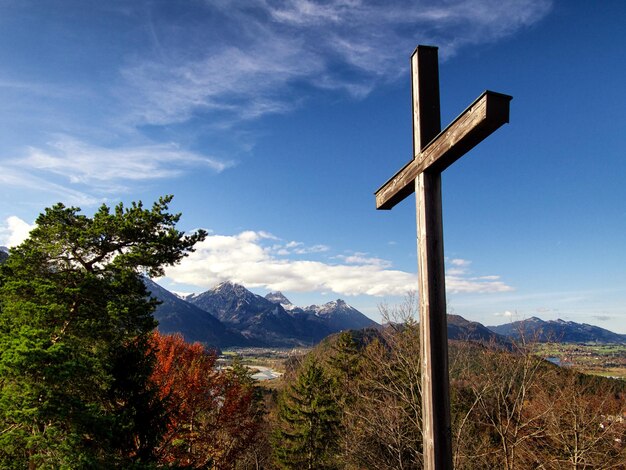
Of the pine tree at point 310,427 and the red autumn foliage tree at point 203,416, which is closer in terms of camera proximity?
the red autumn foliage tree at point 203,416

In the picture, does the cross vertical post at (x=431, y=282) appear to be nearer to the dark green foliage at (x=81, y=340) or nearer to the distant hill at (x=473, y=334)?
the dark green foliage at (x=81, y=340)

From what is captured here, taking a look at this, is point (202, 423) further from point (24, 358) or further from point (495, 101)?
point (495, 101)

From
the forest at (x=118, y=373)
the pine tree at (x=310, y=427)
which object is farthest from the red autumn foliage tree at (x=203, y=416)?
the forest at (x=118, y=373)

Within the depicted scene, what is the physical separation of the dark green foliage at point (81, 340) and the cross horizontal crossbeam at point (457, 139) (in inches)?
439

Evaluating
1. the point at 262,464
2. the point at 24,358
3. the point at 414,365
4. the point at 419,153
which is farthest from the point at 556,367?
the point at 262,464

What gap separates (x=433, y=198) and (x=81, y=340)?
13.7m

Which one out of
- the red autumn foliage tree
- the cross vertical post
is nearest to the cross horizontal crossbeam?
the cross vertical post

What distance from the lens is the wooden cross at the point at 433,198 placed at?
2.42 metres

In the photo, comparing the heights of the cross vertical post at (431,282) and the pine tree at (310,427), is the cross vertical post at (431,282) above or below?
above

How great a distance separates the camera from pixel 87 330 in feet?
40.3

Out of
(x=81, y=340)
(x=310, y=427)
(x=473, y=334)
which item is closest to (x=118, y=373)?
(x=81, y=340)

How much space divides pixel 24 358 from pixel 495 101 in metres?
12.1

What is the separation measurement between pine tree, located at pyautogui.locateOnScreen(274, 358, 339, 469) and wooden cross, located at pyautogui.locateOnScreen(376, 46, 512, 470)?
989 inches

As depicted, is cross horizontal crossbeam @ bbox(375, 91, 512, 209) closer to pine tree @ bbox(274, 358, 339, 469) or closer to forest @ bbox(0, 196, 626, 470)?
forest @ bbox(0, 196, 626, 470)
